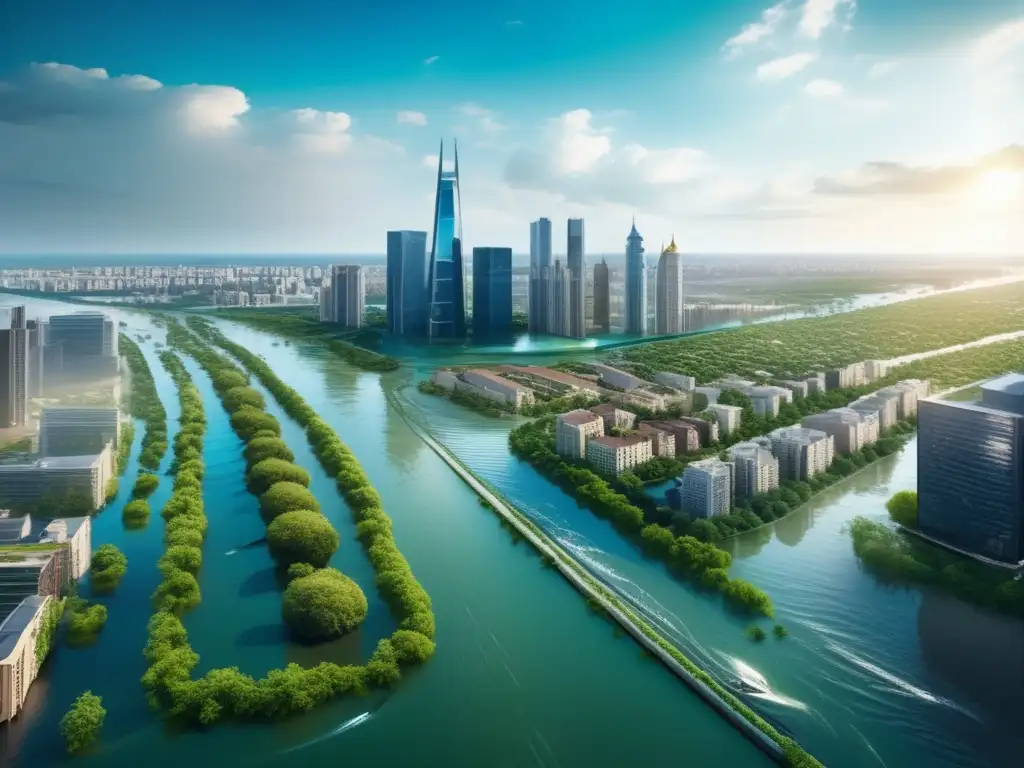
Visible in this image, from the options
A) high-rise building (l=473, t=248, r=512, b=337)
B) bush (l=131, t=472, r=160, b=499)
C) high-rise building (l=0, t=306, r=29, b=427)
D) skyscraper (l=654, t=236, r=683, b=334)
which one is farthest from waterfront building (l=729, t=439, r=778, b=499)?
high-rise building (l=473, t=248, r=512, b=337)

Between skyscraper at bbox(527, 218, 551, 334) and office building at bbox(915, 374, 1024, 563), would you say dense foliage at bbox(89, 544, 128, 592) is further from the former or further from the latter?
skyscraper at bbox(527, 218, 551, 334)

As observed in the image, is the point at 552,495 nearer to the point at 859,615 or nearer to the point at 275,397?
the point at 859,615

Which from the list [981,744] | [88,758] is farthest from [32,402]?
[981,744]

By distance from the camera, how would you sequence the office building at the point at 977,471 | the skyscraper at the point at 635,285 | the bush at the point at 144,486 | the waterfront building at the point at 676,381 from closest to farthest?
the office building at the point at 977,471 → the bush at the point at 144,486 → the waterfront building at the point at 676,381 → the skyscraper at the point at 635,285

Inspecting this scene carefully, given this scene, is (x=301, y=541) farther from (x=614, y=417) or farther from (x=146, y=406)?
(x=146, y=406)

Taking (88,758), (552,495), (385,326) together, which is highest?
(385,326)

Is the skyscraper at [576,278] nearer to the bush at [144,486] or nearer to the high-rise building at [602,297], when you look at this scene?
the high-rise building at [602,297]

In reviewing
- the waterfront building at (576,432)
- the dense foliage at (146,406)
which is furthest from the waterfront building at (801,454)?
the dense foliage at (146,406)
